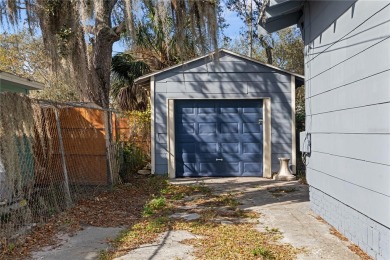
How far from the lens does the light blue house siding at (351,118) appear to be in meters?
3.49

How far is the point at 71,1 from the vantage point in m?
7.03

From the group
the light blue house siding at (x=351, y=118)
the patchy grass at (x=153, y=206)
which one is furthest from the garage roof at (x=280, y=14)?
the patchy grass at (x=153, y=206)

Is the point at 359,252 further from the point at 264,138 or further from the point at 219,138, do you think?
the point at 219,138

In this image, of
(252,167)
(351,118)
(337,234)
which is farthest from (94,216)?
(252,167)

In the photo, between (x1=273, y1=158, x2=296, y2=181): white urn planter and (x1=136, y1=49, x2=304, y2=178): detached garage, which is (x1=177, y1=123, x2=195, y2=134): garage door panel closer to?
(x1=136, y1=49, x2=304, y2=178): detached garage

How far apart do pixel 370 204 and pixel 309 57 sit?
3.00 meters

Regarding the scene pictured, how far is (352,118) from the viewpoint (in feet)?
13.8

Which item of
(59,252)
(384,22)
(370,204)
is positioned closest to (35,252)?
(59,252)

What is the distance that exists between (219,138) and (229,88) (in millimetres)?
1261

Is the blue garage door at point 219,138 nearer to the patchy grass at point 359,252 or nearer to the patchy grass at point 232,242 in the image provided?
the patchy grass at point 232,242

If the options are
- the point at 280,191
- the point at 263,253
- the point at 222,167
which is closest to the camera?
the point at 263,253

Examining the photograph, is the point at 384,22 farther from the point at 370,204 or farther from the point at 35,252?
the point at 35,252

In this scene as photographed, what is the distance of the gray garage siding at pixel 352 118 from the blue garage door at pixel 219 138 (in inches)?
140

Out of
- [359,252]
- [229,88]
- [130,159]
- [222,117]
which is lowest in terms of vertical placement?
[359,252]
